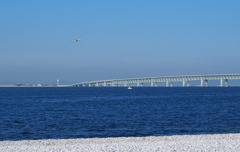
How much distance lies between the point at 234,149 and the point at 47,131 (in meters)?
17.1

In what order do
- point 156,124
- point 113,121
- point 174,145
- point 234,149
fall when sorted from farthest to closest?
point 113,121 → point 156,124 → point 174,145 → point 234,149

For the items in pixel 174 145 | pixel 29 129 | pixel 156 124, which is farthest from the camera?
pixel 156 124

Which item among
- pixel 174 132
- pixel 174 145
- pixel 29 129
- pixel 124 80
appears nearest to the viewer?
pixel 174 145

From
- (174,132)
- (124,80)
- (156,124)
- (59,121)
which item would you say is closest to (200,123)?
(156,124)

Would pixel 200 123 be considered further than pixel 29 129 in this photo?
Yes

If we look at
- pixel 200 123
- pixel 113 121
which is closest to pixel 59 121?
pixel 113 121

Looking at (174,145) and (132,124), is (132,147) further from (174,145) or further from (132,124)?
(132,124)

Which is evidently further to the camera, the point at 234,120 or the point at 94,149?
the point at 234,120

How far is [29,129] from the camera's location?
1226 inches

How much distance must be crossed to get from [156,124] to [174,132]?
533 cm

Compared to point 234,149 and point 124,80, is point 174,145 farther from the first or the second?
point 124,80

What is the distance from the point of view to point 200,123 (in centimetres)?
3459

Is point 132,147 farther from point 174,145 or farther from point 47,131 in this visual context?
point 47,131

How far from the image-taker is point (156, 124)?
33.8 metres
